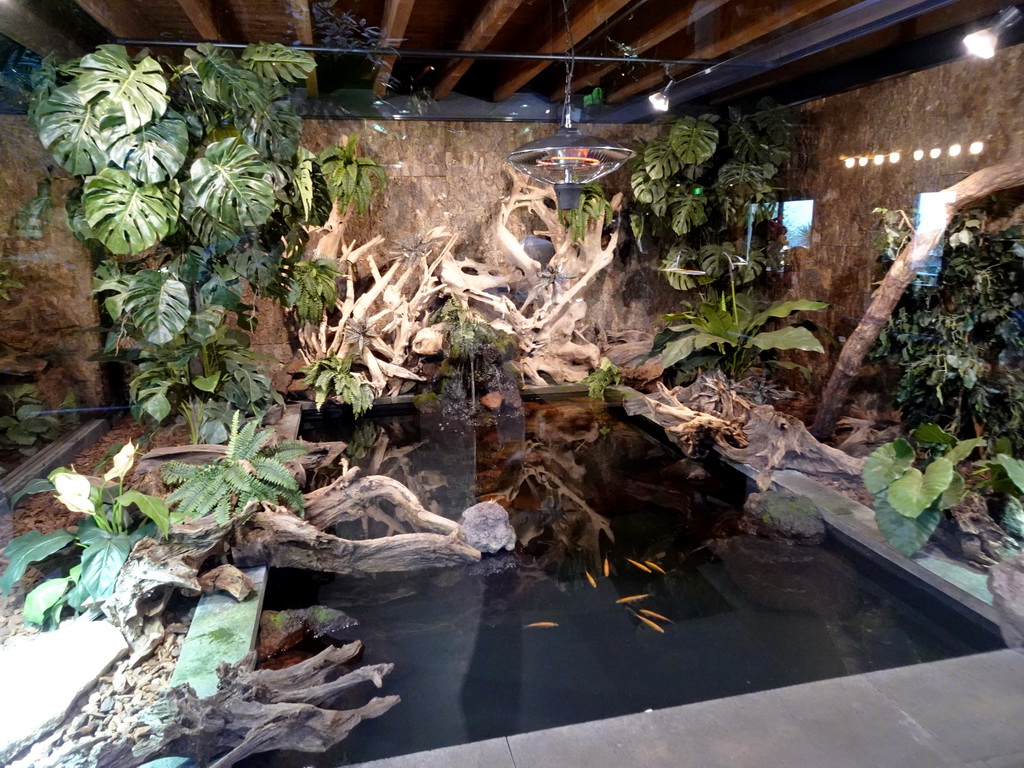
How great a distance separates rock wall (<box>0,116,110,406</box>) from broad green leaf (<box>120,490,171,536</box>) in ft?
4.15

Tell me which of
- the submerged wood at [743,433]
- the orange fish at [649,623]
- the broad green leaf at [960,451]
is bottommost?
the orange fish at [649,623]

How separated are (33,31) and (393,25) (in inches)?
78.0

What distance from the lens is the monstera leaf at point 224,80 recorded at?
10.0 ft

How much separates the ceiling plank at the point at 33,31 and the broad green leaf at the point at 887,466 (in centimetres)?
453

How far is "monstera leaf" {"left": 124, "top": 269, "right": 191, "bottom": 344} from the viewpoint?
3.16 m

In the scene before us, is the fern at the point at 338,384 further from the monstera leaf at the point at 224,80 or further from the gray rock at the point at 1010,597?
the gray rock at the point at 1010,597

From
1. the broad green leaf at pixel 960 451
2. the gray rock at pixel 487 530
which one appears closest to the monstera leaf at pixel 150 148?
the gray rock at pixel 487 530

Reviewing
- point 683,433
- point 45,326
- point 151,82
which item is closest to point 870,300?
point 683,433

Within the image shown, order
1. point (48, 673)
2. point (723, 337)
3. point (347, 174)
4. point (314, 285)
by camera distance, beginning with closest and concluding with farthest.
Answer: point (48, 673) < point (723, 337) < point (314, 285) < point (347, 174)

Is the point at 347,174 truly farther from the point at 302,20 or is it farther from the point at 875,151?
the point at 875,151

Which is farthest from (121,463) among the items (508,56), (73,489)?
(508,56)

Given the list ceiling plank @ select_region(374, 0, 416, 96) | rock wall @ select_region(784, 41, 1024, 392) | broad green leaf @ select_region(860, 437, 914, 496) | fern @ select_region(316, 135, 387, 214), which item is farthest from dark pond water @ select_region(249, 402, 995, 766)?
ceiling plank @ select_region(374, 0, 416, 96)

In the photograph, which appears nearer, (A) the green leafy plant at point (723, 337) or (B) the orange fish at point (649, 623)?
(B) the orange fish at point (649, 623)

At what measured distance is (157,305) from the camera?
319 centimetres
